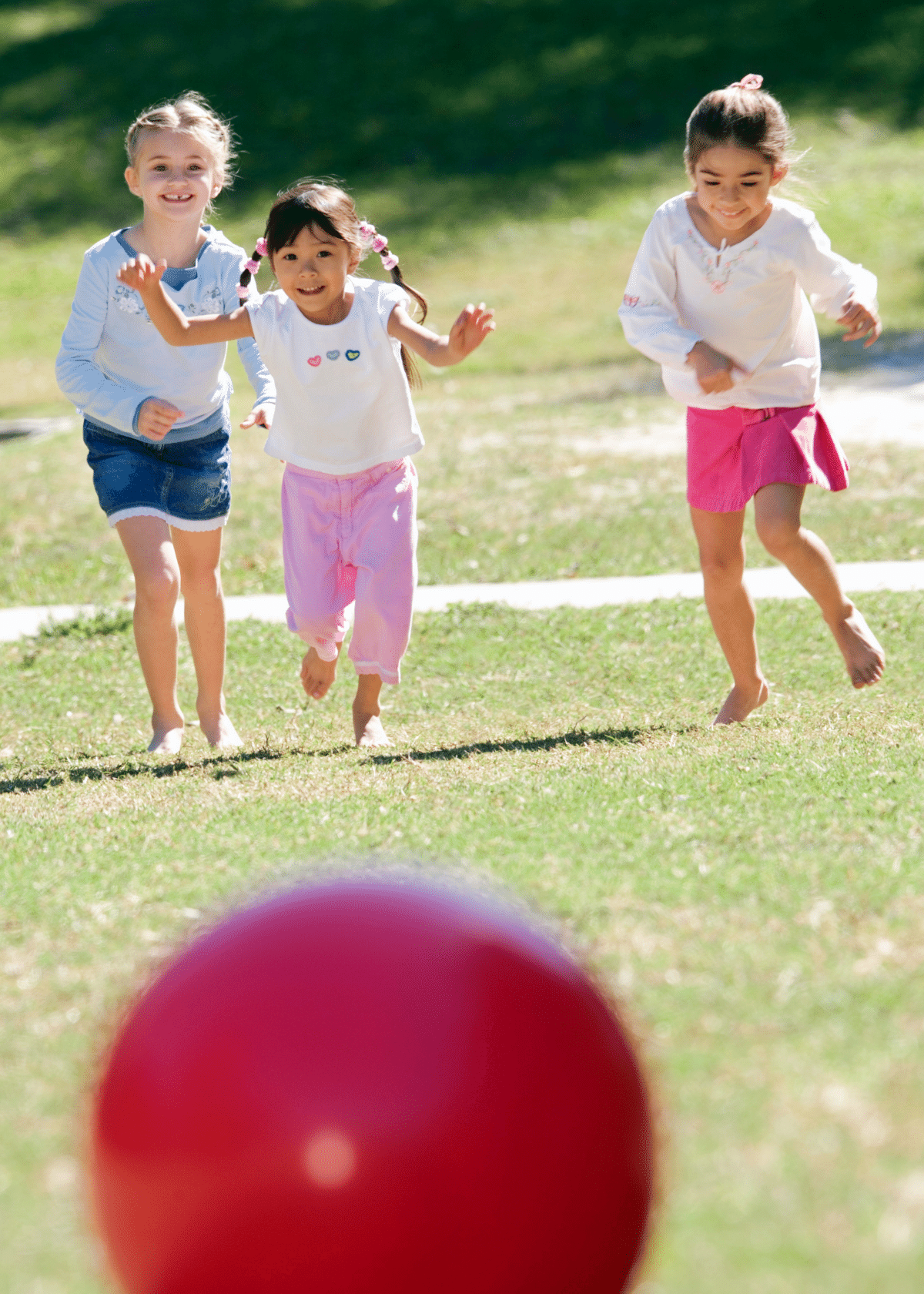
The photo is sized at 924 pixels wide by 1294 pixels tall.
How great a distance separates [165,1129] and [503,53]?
27.9 metres

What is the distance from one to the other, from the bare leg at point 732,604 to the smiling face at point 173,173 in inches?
85.2

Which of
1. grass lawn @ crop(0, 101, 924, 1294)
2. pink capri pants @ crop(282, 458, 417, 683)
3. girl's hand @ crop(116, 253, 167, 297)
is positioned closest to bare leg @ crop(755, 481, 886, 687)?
grass lawn @ crop(0, 101, 924, 1294)

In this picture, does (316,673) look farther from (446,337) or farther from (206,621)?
(446,337)

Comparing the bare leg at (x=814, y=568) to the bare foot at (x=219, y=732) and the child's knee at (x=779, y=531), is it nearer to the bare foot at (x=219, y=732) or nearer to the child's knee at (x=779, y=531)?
the child's knee at (x=779, y=531)

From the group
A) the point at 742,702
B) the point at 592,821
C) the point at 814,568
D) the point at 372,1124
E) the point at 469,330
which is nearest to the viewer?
the point at 372,1124

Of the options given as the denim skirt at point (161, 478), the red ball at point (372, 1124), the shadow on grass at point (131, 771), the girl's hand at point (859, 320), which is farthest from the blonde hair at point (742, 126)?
the red ball at point (372, 1124)

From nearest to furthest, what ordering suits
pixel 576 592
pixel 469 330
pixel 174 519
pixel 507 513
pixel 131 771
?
pixel 469 330 → pixel 131 771 → pixel 174 519 → pixel 576 592 → pixel 507 513

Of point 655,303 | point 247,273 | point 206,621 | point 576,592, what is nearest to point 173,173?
point 247,273

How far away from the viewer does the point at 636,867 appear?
3.82m

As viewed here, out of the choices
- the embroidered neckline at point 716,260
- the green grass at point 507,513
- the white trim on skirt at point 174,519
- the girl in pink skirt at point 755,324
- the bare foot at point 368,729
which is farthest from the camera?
the green grass at point 507,513

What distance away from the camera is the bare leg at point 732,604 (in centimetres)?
575

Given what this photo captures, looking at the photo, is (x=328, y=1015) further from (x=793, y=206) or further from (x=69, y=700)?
(x=69, y=700)

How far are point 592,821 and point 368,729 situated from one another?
1.72 metres

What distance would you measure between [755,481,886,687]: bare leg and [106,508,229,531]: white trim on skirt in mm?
2016
